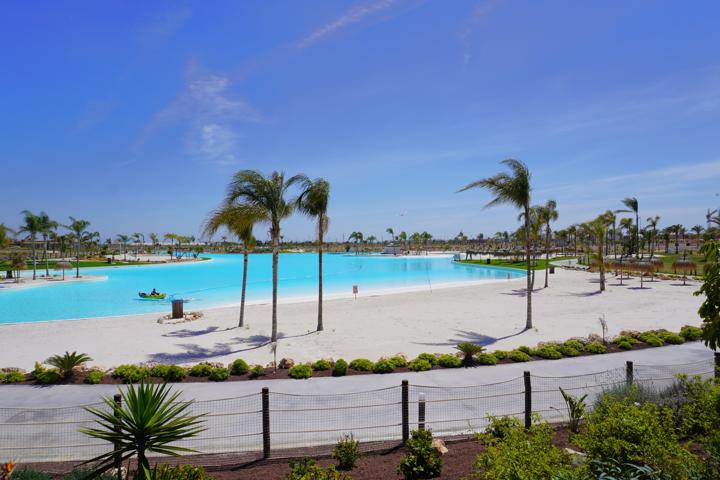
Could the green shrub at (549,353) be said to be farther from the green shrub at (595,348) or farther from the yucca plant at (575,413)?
the yucca plant at (575,413)

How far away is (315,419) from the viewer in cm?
853

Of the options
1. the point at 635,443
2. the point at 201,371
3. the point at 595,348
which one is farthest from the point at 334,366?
the point at 595,348

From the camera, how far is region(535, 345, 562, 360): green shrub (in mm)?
12867

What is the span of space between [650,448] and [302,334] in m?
15.0

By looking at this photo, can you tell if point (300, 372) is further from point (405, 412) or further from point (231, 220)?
point (231, 220)

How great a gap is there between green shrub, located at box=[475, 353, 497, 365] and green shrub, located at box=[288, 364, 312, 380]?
5305 mm

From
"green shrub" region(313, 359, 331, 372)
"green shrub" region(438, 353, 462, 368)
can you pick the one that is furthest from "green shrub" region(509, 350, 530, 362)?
"green shrub" region(313, 359, 331, 372)

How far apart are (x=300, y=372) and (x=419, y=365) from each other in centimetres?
351

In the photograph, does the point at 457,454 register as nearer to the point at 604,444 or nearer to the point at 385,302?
the point at 604,444

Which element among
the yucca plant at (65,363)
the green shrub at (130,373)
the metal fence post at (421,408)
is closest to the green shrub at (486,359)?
the metal fence post at (421,408)

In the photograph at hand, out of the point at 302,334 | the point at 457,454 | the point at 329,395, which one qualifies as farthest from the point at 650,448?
the point at 302,334

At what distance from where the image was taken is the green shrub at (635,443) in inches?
170

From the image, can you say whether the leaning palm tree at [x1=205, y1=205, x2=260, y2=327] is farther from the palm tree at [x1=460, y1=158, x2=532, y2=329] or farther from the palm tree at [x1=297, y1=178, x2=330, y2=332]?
the palm tree at [x1=460, y1=158, x2=532, y2=329]

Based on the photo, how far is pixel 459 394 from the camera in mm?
9836
